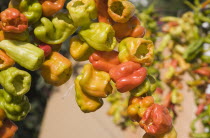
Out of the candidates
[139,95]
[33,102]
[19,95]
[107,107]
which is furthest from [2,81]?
[33,102]

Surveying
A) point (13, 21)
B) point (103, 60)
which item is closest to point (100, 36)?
point (103, 60)

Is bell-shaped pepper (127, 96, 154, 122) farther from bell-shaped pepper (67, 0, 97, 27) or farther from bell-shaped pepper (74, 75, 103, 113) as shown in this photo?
bell-shaped pepper (67, 0, 97, 27)

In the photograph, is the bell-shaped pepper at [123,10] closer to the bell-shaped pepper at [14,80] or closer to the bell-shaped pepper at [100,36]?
the bell-shaped pepper at [100,36]

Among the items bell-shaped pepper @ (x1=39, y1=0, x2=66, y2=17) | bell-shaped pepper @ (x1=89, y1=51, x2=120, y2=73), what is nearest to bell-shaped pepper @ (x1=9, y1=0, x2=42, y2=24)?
bell-shaped pepper @ (x1=39, y1=0, x2=66, y2=17)

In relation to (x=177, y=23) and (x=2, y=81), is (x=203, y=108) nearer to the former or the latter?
(x=177, y=23)

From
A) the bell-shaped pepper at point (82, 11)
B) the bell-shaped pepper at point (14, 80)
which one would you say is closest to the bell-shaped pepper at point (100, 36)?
the bell-shaped pepper at point (82, 11)

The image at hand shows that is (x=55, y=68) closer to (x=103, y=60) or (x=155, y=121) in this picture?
(x=103, y=60)
